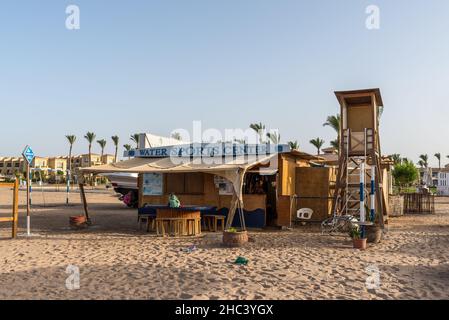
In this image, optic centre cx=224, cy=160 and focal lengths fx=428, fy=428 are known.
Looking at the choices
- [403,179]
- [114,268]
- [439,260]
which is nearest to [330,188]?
[439,260]

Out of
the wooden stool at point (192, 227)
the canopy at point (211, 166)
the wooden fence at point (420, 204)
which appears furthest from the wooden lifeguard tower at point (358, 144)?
the wooden fence at point (420, 204)

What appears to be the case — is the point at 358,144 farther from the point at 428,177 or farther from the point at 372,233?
the point at 428,177

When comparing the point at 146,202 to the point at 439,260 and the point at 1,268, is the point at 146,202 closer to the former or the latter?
the point at 1,268

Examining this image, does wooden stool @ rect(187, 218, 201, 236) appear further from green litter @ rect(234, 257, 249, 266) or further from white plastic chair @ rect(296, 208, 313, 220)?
green litter @ rect(234, 257, 249, 266)

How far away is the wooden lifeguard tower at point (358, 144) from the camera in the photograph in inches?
576

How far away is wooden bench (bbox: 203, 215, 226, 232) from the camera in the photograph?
13750mm

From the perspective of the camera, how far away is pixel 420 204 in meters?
22.4

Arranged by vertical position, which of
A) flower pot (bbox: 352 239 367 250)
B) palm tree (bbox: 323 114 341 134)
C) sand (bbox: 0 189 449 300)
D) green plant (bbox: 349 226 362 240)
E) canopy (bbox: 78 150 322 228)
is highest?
palm tree (bbox: 323 114 341 134)

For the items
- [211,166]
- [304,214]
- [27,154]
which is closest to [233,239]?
[211,166]

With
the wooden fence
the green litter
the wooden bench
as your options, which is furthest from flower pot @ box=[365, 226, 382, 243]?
the wooden fence

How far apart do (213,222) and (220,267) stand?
5999 mm

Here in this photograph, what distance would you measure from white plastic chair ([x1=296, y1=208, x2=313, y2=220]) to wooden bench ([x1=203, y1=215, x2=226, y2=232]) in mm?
2771

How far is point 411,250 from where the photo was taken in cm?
1017
